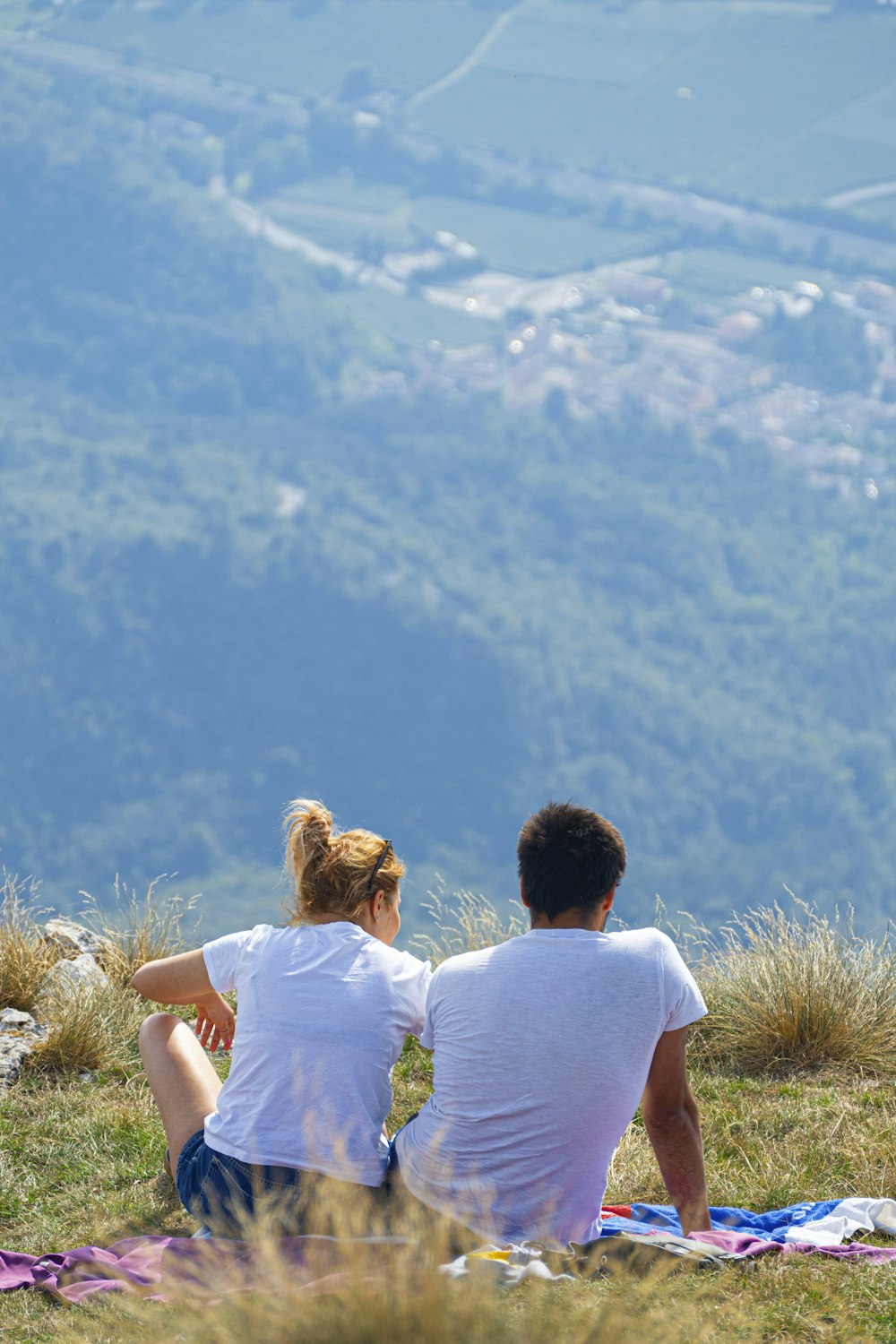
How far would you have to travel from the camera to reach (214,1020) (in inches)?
111

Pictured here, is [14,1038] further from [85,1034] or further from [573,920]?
[573,920]

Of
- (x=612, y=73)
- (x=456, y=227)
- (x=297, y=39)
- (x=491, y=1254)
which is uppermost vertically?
(x=297, y=39)

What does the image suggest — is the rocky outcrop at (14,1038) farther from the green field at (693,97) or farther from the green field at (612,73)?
the green field at (693,97)

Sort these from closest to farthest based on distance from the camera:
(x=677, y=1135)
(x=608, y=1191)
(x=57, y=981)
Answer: (x=677, y=1135), (x=608, y=1191), (x=57, y=981)

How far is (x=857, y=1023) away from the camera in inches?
160

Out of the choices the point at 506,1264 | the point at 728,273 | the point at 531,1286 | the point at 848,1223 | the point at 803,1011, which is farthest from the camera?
the point at 728,273

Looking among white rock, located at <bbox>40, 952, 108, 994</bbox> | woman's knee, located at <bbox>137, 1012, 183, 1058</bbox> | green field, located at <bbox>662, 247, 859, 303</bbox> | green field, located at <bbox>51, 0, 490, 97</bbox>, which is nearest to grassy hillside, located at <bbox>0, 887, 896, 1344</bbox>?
white rock, located at <bbox>40, 952, 108, 994</bbox>

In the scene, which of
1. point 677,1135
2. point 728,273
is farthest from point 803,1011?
point 728,273

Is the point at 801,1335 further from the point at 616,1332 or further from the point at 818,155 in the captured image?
the point at 818,155

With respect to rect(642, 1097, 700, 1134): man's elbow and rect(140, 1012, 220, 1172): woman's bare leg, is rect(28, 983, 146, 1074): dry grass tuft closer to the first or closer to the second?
rect(140, 1012, 220, 1172): woman's bare leg

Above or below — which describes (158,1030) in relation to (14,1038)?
above

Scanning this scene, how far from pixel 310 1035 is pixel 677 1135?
2.40 ft

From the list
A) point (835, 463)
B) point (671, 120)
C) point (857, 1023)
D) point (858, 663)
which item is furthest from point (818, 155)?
point (857, 1023)

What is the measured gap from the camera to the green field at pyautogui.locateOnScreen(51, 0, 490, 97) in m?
145
